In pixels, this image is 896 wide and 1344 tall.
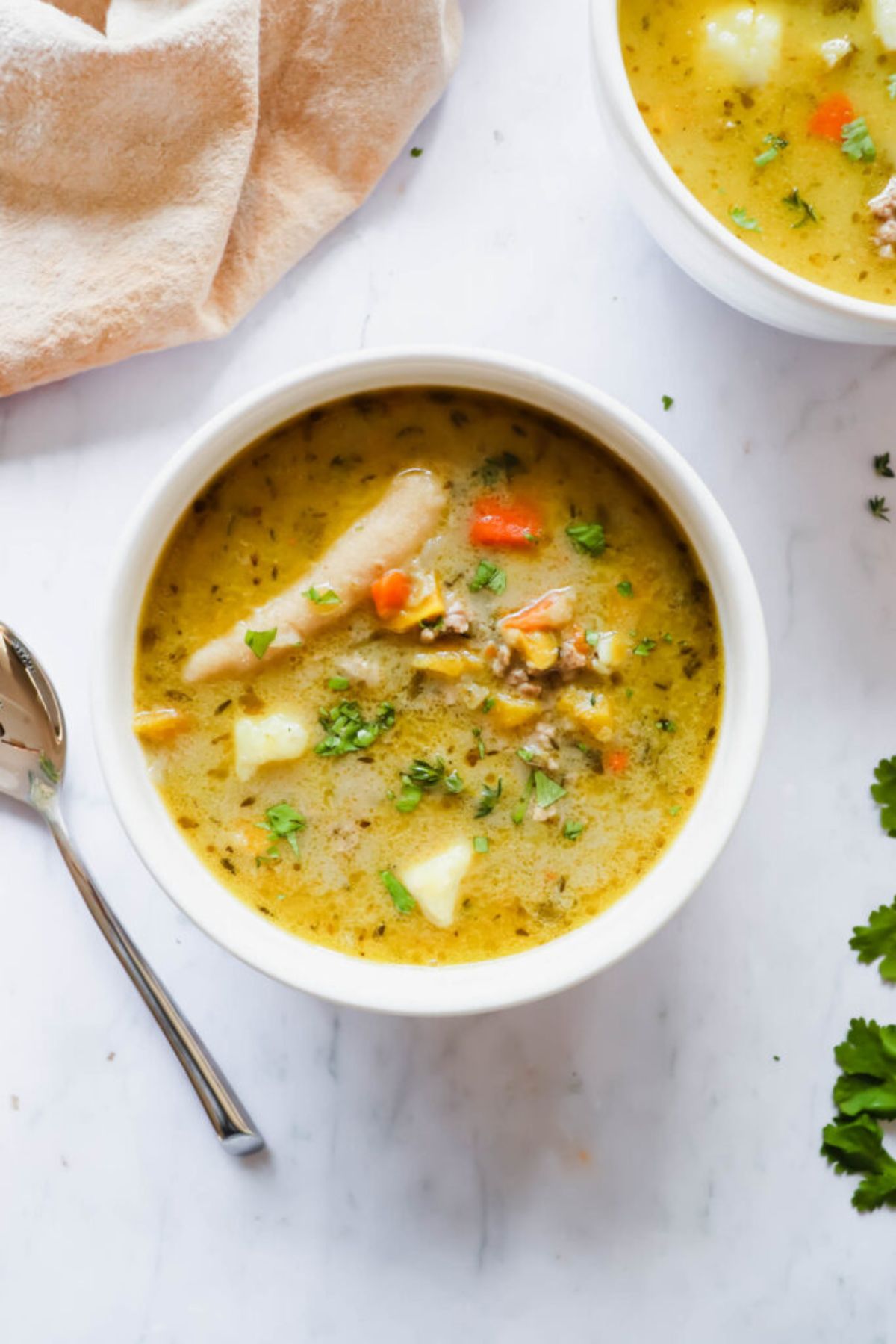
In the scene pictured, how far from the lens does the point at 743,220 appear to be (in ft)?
7.75

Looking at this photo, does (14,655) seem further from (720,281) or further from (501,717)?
(720,281)

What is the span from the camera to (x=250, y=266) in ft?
8.61

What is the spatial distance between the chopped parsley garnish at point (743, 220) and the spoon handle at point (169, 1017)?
5.90ft

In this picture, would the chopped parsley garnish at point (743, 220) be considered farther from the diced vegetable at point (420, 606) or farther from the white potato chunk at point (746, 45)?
the diced vegetable at point (420, 606)

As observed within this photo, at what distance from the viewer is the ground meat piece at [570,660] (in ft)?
7.20

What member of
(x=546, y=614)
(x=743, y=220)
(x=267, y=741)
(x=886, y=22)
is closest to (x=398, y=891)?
(x=267, y=741)

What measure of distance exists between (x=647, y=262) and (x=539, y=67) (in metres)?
0.49

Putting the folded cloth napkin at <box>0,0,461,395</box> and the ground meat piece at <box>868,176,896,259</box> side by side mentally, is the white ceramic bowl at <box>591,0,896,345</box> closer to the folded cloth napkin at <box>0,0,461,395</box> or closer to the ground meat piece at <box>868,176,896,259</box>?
the ground meat piece at <box>868,176,896,259</box>

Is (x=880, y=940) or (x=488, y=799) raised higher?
(x=488, y=799)

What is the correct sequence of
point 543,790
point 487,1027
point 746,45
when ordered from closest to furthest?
point 543,790, point 746,45, point 487,1027

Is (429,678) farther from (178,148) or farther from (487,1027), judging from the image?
(178,148)

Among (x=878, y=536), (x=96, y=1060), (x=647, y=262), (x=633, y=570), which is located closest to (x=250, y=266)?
(x=647, y=262)

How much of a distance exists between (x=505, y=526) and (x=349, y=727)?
460 millimetres

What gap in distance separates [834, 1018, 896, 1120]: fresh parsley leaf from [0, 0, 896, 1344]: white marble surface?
0.04 meters
